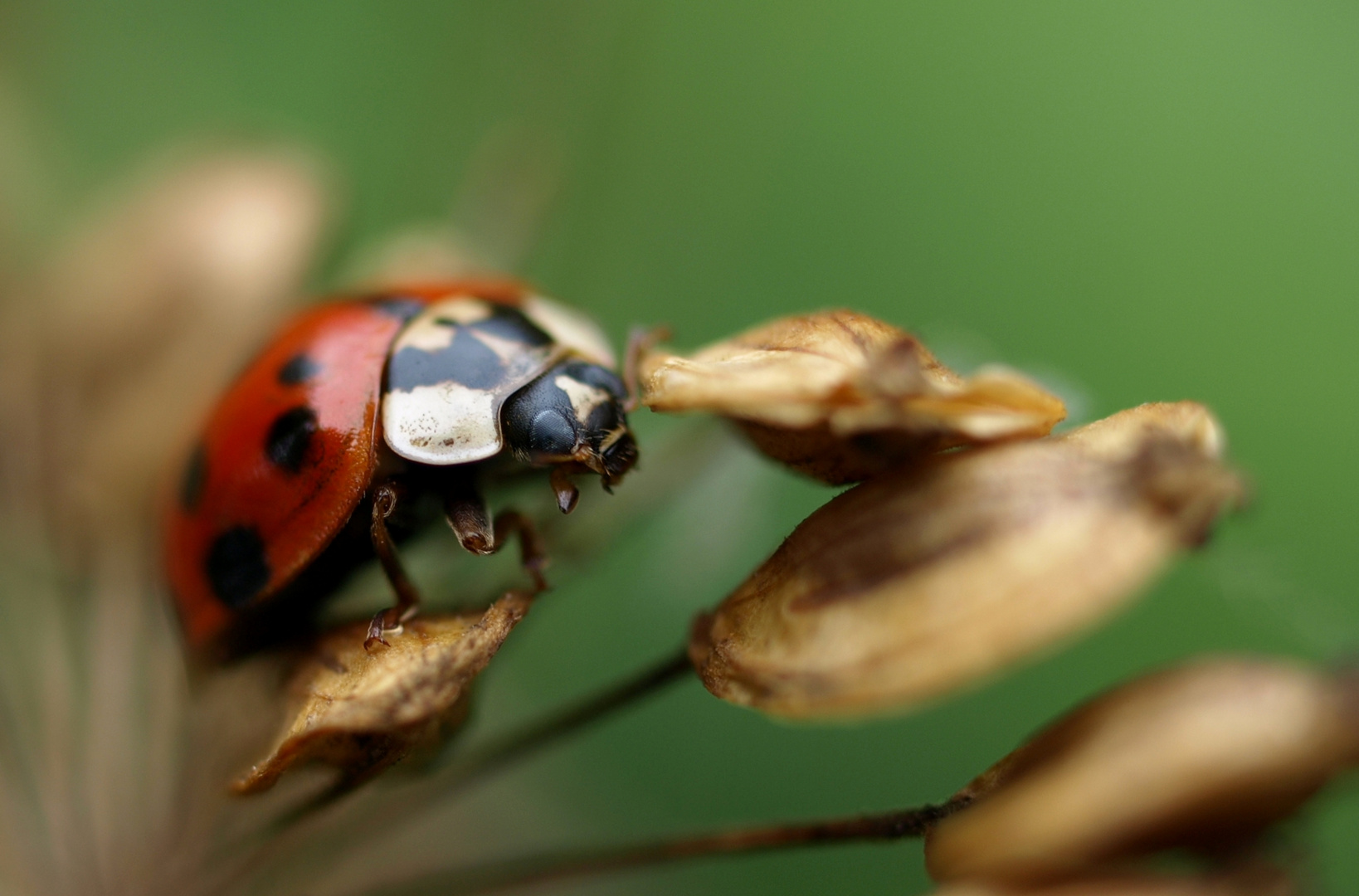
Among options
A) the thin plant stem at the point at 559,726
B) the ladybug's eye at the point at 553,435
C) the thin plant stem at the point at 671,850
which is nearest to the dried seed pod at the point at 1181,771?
the thin plant stem at the point at 671,850

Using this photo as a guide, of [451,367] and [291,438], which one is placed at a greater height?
[451,367]

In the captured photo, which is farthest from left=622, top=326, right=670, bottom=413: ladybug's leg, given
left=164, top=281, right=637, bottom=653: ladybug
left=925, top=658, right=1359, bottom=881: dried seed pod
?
left=925, top=658, right=1359, bottom=881: dried seed pod

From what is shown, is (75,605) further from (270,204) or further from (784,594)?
(784,594)

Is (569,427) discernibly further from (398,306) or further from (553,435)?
(398,306)

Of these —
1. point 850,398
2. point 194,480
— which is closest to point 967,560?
point 850,398

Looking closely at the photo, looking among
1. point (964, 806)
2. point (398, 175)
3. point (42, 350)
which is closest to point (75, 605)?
point (42, 350)

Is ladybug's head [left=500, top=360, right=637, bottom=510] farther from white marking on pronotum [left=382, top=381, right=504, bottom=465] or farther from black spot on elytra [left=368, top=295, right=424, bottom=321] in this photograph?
black spot on elytra [left=368, top=295, right=424, bottom=321]
